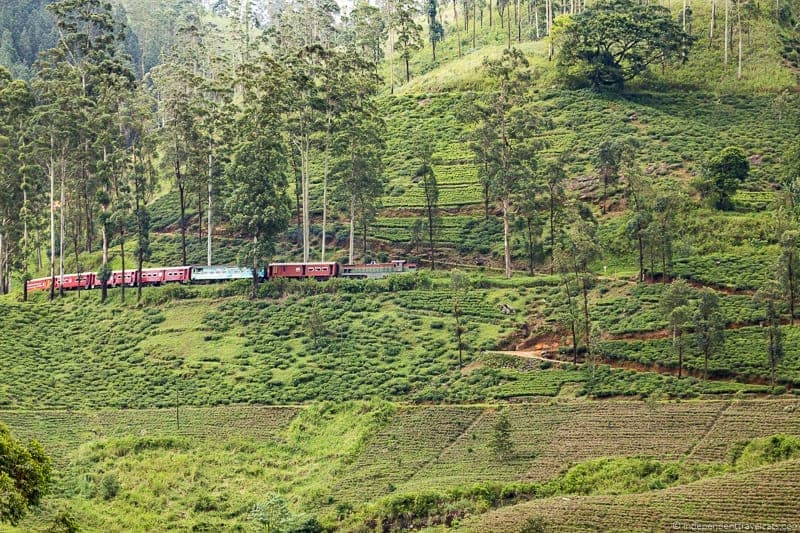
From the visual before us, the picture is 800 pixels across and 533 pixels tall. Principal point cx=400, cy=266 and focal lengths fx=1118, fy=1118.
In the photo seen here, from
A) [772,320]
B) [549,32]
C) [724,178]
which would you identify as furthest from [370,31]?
[772,320]

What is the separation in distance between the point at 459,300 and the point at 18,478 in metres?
38.5

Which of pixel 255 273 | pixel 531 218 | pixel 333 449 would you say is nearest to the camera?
Answer: pixel 333 449

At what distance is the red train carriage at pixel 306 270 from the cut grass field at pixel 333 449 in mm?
17170

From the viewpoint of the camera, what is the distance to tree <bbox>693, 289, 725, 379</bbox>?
61.8 meters

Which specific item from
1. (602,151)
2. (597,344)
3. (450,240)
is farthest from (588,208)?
(597,344)

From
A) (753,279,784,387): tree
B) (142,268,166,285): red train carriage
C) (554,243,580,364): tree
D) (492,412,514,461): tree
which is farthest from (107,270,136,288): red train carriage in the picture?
(753,279,784,387): tree

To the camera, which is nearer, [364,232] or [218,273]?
[218,273]

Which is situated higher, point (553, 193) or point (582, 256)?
point (553, 193)

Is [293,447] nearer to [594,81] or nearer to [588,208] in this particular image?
[588,208]

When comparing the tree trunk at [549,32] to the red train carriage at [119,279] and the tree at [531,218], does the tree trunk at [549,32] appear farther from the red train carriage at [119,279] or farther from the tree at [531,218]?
the red train carriage at [119,279]

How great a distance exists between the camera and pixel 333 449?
203ft

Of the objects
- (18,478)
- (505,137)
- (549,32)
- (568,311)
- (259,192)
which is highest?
(549,32)

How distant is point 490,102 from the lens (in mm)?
85562

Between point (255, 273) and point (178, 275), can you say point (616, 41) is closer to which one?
point (255, 273)
